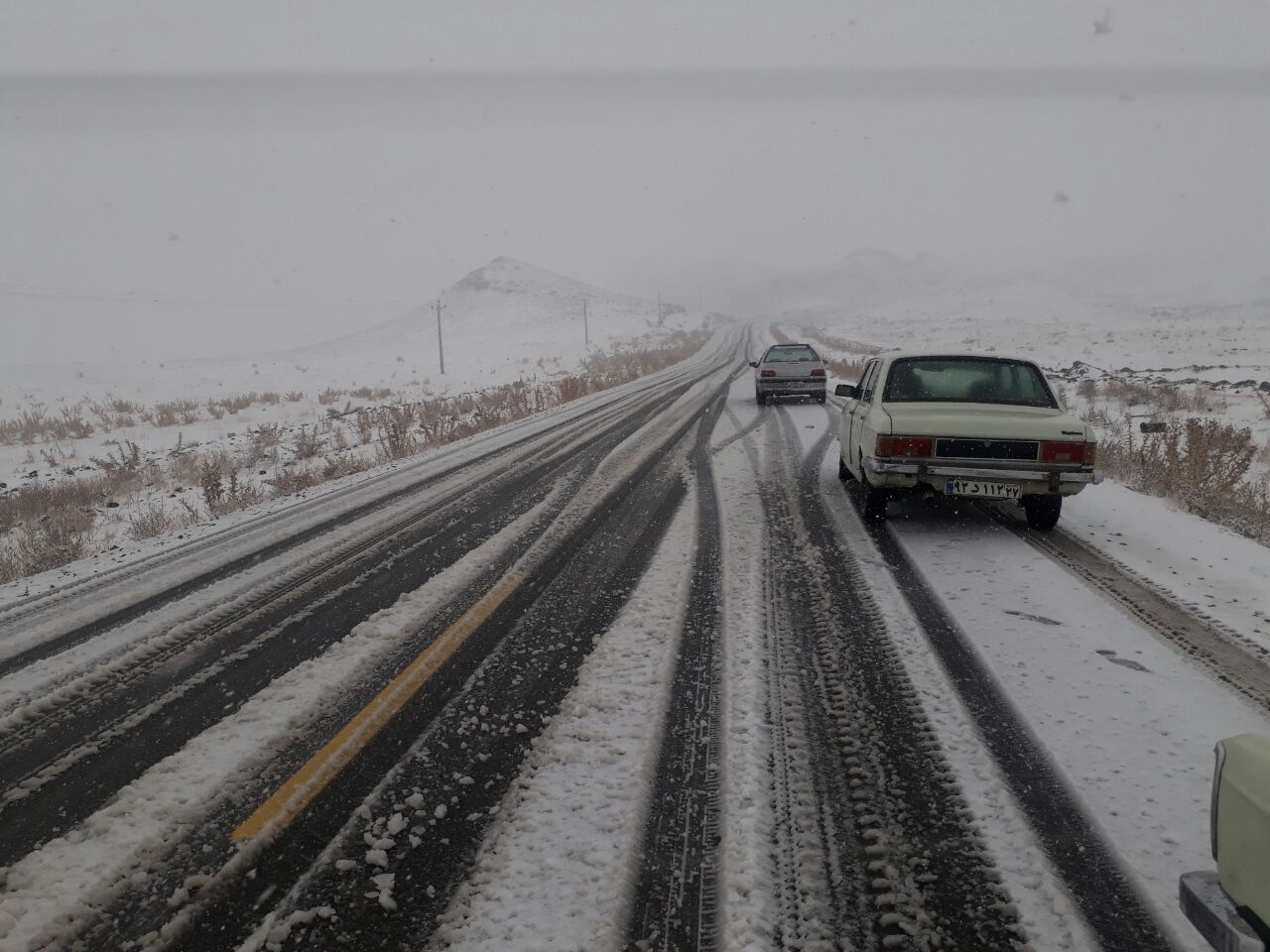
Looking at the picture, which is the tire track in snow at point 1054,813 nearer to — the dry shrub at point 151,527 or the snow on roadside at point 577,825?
the snow on roadside at point 577,825

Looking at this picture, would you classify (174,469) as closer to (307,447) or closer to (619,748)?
(307,447)

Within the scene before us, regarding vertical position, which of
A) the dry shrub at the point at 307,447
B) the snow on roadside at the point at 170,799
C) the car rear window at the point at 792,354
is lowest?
the snow on roadside at the point at 170,799

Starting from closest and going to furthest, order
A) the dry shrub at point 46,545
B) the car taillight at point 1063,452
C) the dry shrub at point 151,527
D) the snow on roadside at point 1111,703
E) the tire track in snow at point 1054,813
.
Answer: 1. the tire track in snow at point 1054,813
2. the snow on roadside at point 1111,703
3. the car taillight at point 1063,452
4. the dry shrub at point 46,545
5. the dry shrub at point 151,527

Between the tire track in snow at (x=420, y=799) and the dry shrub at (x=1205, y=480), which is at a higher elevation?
the dry shrub at (x=1205, y=480)

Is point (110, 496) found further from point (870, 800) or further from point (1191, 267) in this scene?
point (1191, 267)

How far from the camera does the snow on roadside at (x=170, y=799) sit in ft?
7.52

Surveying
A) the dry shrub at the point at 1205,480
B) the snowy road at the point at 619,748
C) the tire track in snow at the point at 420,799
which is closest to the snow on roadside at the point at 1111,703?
the snowy road at the point at 619,748

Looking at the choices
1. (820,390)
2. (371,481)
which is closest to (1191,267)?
(820,390)

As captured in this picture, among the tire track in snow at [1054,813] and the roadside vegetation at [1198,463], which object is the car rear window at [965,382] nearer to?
the roadside vegetation at [1198,463]

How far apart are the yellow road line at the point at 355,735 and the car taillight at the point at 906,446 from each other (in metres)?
3.57

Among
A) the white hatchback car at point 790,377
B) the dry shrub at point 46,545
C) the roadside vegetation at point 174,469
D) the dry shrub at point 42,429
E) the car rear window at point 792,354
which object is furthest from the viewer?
the dry shrub at point 42,429

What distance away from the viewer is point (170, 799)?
2.78m

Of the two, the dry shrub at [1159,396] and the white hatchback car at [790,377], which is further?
the white hatchback car at [790,377]

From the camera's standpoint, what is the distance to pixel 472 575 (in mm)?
5219
